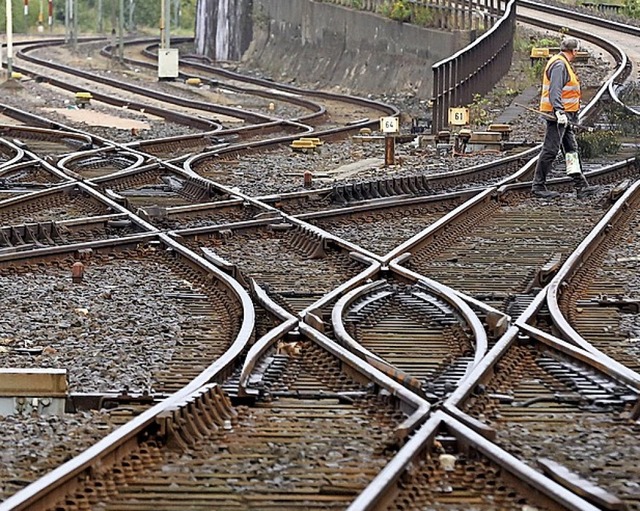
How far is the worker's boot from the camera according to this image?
627 inches

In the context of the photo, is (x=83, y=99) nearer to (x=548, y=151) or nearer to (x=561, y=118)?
(x=548, y=151)

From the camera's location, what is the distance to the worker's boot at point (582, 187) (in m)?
15.9

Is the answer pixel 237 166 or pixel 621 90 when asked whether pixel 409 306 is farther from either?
pixel 621 90

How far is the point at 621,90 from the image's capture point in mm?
25234

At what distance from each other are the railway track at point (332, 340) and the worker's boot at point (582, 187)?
209 millimetres

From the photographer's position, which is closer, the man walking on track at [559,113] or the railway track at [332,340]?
the railway track at [332,340]

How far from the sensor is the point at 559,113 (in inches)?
617

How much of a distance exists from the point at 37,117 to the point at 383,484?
19.9 metres

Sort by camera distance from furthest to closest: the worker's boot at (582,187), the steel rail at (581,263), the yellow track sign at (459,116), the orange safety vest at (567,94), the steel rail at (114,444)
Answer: the yellow track sign at (459,116)
the worker's boot at (582,187)
the orange safety vest at (567,94)
the steel rail at (581,263)
the steel rail at (114,444)

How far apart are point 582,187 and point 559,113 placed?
1110 mm

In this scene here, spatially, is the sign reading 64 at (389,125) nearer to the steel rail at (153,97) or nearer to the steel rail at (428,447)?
the steel rail at (153,97)

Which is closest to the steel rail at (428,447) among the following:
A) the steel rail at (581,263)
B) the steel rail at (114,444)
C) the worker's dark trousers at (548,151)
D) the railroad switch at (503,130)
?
the steel rail at (114,444)

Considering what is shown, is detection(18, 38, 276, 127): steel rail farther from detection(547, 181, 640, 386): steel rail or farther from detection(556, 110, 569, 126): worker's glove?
Result: detection(547, 181, 640, 386): steel rail

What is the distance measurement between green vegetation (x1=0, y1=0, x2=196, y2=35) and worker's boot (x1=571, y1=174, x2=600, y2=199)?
40.5 meters
